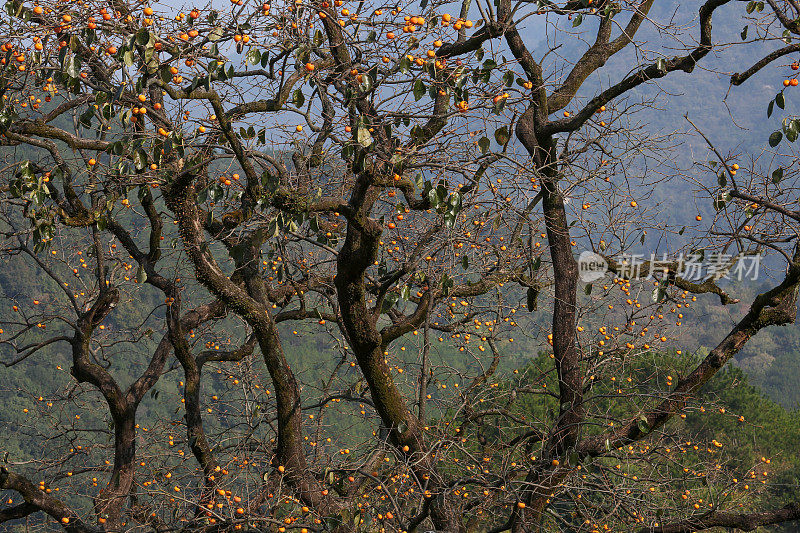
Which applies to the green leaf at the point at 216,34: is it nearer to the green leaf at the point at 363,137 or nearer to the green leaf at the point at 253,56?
the green leaf at the point at 253,56

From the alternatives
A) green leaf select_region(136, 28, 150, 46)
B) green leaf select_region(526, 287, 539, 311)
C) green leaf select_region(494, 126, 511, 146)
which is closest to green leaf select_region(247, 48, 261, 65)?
green leaf select_region(136, 28, 150, 46)

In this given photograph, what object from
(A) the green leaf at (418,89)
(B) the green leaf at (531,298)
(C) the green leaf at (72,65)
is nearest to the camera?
(A) the green leaf at (418,89)

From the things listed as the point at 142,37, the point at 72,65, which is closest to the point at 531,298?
the point at 142,37

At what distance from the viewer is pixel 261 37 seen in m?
3.51

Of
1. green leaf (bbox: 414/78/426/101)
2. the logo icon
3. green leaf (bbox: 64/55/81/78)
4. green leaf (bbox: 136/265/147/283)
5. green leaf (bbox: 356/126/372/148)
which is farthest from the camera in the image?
the logo icon

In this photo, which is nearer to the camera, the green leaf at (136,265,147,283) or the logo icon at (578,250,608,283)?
the green leaf at (136,265,147,283)

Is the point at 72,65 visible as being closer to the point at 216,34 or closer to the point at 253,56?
the point at 216,34

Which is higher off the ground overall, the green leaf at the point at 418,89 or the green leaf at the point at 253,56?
the green leaf at the point at 253,56

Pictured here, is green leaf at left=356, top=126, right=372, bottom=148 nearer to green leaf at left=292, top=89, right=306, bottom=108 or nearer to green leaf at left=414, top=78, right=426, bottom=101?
green leaf at left=414, top=78, right=426, bottom=101

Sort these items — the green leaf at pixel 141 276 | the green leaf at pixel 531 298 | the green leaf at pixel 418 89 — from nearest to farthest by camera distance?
the green leaf at pixel 418 89 < the green leaf at pixel 141 276 < the green leaf at pixel 531 298

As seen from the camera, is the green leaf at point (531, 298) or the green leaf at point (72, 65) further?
the green leaf at point (531, 298)

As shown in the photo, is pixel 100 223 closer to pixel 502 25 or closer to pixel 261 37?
pixel 261 37

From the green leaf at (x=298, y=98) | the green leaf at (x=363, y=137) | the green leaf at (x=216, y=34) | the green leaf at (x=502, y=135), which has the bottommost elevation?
the green leaf at (x=363, y=137)

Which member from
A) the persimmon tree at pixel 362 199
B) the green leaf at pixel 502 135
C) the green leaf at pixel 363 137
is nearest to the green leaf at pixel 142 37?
the persimmon tree at pixel 362 199
